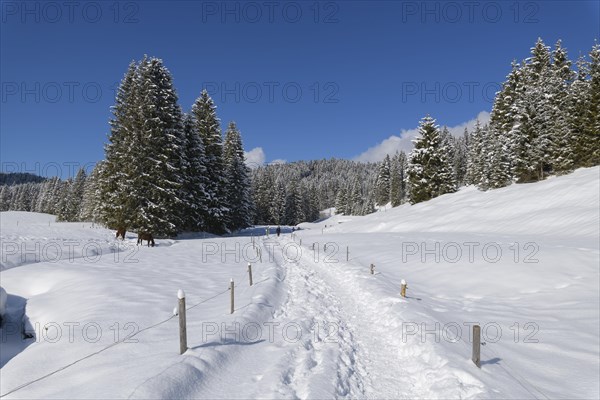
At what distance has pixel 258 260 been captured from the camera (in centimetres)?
2453

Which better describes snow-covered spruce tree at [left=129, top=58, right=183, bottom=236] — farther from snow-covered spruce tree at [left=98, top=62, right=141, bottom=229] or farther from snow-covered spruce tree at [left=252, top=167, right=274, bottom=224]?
snow-covered spruce tree at [left=252, top=167, right=274, bottom=224]

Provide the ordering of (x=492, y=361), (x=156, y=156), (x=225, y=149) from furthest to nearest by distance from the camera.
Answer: (x=225, y=149) < (x=156, y=156) < (x=492, y=361)

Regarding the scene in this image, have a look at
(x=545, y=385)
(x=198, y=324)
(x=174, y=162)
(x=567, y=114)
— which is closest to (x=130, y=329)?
(x=198, y=324)

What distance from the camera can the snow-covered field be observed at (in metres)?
6.94

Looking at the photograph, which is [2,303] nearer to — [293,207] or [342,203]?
[293,207]

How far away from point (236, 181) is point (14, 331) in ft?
135

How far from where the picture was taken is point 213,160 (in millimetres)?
43812

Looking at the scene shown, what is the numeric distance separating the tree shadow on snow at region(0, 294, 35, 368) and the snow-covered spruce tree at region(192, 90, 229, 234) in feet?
99.3

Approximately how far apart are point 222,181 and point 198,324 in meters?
35.9

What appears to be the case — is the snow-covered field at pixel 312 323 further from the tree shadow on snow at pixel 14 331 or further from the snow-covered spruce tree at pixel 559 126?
the snow-covered spruce tree at pixel 559 126

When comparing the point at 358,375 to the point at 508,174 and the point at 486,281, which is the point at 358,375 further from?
the point at 508,174

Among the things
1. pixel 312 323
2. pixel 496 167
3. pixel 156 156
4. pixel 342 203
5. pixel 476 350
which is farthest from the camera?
pixel 342 203

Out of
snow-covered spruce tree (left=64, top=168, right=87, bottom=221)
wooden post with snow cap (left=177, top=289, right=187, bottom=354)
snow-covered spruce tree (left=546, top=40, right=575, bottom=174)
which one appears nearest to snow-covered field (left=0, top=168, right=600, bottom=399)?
wooden post with snow cap (left=177, top=289, right=187, bottom=354)

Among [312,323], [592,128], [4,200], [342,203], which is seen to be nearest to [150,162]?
[312,323]
